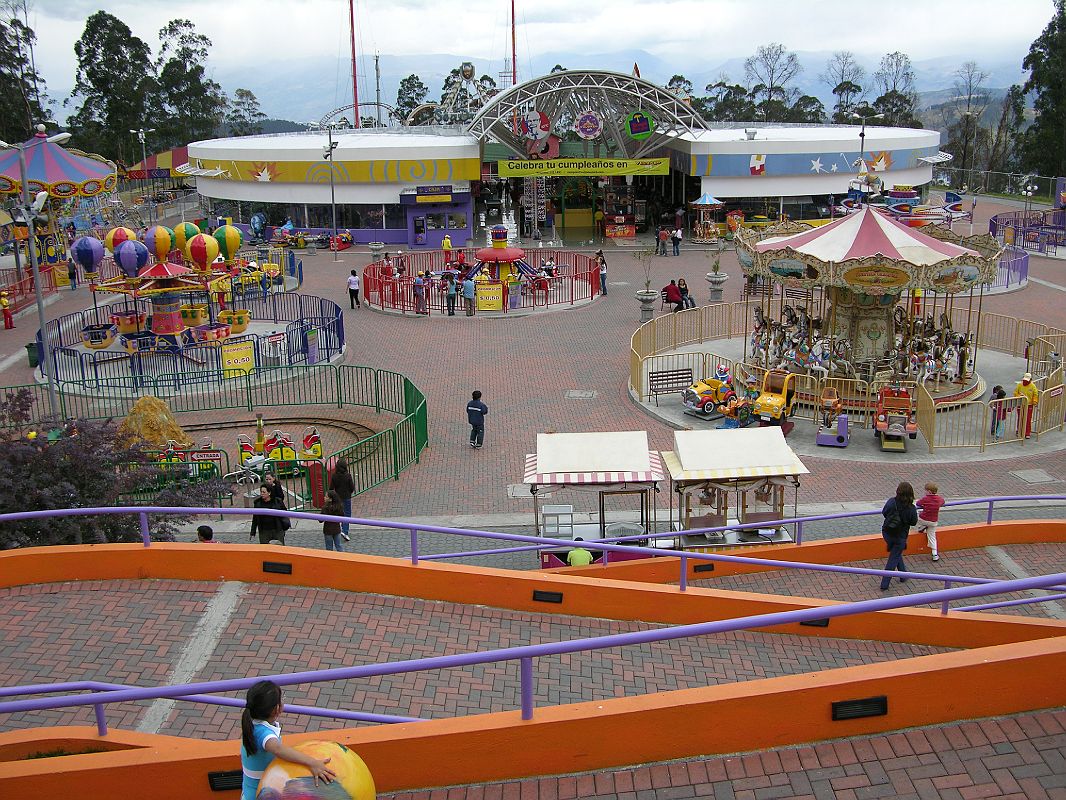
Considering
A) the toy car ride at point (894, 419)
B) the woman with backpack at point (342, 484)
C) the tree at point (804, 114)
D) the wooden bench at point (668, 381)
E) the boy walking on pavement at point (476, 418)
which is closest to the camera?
the woman with backpack at point (342, 484)

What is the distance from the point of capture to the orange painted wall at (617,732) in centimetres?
580

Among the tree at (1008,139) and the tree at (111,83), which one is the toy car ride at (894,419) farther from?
the tree at (111,83)

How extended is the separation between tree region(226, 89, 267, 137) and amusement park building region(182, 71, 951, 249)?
6527 centimetres

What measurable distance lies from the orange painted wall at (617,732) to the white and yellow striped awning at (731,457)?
268 inches

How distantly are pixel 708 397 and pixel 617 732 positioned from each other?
14.7 meters

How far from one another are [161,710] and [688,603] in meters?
4.46

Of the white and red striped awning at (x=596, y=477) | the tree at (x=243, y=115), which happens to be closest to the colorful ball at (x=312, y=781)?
the white and red striped awning at (x=596, y=477)

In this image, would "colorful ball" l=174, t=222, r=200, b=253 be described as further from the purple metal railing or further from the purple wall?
the purple metal railing

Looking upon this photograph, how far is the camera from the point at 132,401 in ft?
73.5

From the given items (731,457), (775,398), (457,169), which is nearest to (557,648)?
(731,457)

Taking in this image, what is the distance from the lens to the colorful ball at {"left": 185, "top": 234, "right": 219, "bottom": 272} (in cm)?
2623

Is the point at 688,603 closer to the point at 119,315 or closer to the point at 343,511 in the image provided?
the point at 343,511

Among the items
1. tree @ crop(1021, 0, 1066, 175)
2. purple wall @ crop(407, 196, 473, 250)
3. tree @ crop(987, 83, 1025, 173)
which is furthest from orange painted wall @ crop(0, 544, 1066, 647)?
tree @ crop(987, 83, 1025, 173)

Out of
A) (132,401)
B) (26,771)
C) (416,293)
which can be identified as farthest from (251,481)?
(416,293)
